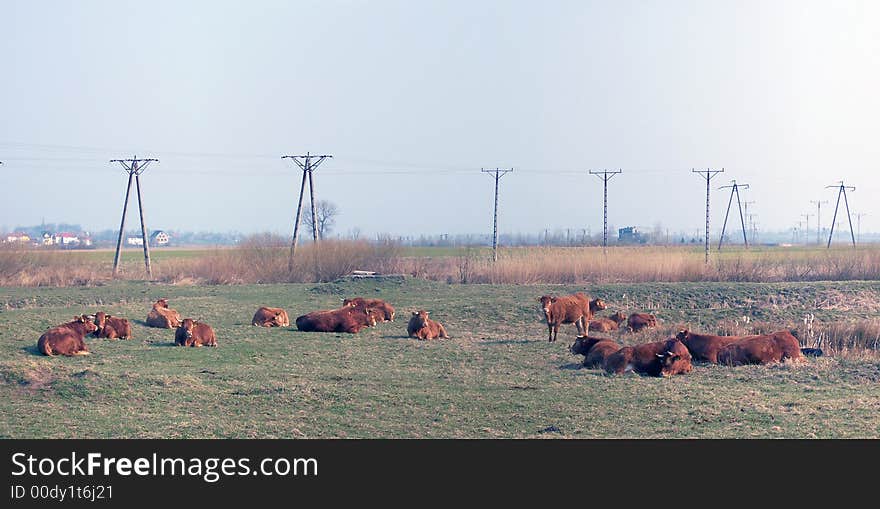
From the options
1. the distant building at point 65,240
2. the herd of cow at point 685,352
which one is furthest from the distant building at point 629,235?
the herd of cow at point 685,352

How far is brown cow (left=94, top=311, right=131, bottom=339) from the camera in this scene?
19375mm

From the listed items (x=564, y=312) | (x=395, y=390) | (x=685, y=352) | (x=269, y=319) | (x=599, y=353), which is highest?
(x=564, y=312)

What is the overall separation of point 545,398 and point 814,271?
30.9m

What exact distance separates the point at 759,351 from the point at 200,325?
10663mm

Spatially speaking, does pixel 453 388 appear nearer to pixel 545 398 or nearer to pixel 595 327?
pixel 545 398

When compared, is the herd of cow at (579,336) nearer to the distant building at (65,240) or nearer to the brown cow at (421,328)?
the brown cow at (421,328)

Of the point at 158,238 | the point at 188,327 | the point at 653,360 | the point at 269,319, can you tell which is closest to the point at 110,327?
the point at 188,327

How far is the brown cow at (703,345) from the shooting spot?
1595 centimetres

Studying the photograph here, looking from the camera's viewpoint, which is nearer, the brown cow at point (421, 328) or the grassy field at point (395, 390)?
the grassy field at point (395, 390)

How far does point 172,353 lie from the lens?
58.1 ft

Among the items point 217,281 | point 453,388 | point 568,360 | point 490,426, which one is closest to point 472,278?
point 217,281

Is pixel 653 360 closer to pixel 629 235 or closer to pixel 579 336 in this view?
pixel 579 336

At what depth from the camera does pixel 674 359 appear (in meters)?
14.9
